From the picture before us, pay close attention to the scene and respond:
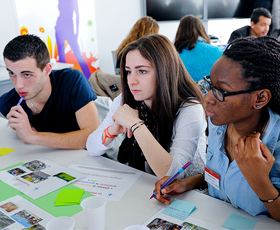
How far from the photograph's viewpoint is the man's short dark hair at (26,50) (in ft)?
5.38

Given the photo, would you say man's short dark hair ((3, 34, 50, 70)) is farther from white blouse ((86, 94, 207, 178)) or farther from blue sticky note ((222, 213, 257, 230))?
blue sticky note ((222, 213, 257, 230))

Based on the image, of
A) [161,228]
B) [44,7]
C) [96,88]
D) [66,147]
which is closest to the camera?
[161,228]

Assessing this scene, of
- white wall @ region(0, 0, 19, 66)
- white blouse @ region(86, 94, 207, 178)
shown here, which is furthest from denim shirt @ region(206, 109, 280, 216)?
white wall @ region(0, 0, 19, 66)

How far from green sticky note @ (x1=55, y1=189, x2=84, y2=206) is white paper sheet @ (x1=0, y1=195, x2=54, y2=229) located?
70mm

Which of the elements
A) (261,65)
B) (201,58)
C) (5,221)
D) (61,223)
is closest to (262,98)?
(261,65)

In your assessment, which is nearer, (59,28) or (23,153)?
(23,153)

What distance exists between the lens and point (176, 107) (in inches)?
56.8

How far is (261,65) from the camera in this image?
91 centimetres

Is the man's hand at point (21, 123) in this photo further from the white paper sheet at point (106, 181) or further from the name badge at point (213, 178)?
the name badge at point (213, 178)

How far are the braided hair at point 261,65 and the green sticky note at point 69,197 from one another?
73 cm

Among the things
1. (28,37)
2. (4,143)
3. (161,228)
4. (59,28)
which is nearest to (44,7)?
(59,28)

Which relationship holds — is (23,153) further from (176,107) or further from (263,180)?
(263,180)

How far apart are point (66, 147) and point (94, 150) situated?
0.65 ft

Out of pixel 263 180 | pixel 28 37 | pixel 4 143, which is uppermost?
pixel 28 37
